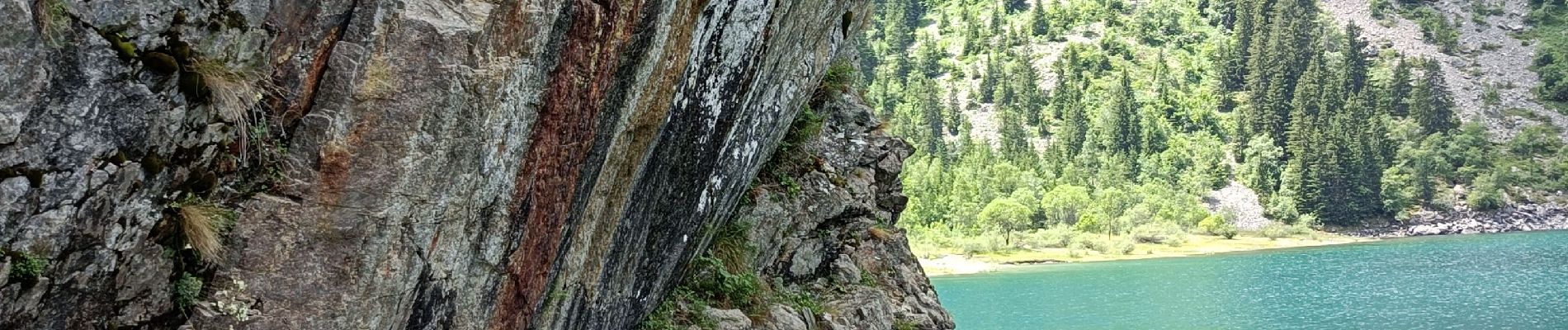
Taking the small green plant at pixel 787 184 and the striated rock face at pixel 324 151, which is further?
the small green plant at pixel 787 184

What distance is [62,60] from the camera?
4.75m

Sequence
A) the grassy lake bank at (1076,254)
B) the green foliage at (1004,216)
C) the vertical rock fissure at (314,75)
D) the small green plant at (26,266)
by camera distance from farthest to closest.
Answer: the green foliage at (1004,216) → the grassy lake bank at (1076,254) → the vertical rock fissure at (314,75) → the small green plant at (26,266)

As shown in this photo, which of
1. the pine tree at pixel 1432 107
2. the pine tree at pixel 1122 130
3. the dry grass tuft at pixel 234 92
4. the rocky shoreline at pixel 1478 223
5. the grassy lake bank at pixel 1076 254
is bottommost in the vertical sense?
the grassy lake bank at pixel 1076 254

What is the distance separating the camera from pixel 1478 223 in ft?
501

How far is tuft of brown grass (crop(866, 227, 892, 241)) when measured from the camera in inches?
705

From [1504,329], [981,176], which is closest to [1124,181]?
[981,176]

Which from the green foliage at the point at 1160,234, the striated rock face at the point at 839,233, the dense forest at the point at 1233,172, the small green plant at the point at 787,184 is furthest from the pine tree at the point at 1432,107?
the small green plant at the point at 787,184

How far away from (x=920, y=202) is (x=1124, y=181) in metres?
47.9

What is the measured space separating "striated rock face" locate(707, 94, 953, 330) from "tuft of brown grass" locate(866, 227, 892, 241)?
0.02 meters

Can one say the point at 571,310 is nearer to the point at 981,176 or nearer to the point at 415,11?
the point at 415,11

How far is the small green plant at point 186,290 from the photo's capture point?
228 inches

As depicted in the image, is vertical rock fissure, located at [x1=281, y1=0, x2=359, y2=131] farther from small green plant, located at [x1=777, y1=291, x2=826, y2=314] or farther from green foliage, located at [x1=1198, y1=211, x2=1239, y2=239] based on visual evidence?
green foliage, located at [x1=1198, y1=211, x2=1239, y2=239]

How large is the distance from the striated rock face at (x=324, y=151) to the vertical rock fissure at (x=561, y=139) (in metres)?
0.02

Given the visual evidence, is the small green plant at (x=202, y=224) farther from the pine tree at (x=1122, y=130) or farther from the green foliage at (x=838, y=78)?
the pine tree at (x=1122, y=130)
